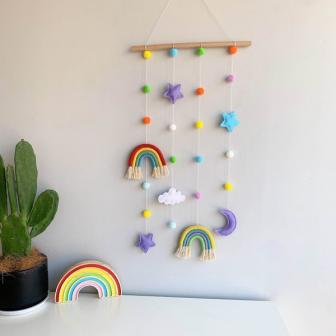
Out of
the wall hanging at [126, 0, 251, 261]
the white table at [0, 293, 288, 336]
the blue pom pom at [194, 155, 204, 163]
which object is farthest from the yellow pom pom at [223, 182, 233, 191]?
the white table at [0, 293, 288, 336]

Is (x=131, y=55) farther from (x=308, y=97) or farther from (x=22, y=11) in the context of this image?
(x=308, y=97)

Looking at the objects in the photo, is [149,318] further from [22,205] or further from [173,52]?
[173,52]

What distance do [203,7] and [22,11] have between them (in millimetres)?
555

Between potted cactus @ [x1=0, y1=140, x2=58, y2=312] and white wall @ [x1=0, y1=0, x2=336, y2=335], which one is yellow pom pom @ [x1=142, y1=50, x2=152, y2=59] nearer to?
white wall @ [x1=0, y1=0, x2=336, y2=335]

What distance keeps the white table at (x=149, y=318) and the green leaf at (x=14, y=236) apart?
19 centimetres

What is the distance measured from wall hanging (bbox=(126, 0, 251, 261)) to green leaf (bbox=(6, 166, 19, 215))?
1.10ft

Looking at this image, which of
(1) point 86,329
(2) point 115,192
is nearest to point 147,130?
(2) point 115,192

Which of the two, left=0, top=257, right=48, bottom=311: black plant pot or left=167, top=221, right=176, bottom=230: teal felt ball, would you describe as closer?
left=0, top=257, right=48, bottom=311: black plant pot

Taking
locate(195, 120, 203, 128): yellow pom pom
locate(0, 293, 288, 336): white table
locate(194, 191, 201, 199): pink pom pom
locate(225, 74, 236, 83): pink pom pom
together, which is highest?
locate(225, 74, 236, 83): pink pom pom

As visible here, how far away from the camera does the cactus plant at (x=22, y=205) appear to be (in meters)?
0.97

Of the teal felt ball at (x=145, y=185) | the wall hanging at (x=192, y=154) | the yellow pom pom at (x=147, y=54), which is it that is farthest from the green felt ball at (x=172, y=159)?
the yellow pom pom at (x=147, y=54)

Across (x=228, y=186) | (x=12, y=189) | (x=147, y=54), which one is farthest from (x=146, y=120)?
(x=12, y=189)

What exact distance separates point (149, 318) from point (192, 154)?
495 millimetres

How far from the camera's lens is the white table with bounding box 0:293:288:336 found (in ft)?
2.95
